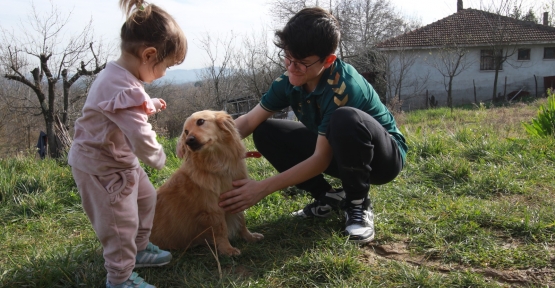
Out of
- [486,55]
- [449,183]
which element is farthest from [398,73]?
[449,183]

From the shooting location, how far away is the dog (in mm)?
2537

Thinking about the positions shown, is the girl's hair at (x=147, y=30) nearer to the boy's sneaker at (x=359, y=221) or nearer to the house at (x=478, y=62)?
the boy's sneaker at (x=359, y=221)

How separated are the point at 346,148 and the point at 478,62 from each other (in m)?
28.6

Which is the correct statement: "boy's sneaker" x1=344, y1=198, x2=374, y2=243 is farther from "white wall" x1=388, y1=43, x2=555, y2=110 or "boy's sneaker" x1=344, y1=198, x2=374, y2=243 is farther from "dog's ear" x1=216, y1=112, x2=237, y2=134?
"white wall" x1=388, y1=43, x2=555, y2=110

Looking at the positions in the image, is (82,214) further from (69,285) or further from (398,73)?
(398,73)

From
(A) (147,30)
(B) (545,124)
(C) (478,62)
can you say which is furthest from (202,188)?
(C) (478,62)

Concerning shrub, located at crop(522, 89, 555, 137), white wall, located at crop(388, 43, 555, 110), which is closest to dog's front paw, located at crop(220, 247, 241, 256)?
shrub, located at crop(522, 89, 555, 137)

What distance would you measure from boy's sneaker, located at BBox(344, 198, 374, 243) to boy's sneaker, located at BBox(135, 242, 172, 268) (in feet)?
3.84

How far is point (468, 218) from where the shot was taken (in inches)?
109

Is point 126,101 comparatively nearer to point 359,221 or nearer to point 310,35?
point 310,35

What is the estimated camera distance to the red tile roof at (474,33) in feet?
84.4

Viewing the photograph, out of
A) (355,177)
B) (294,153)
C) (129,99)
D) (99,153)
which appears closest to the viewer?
(129,99)

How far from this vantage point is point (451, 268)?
87.1 inches

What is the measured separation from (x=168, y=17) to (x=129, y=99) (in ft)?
1.81
